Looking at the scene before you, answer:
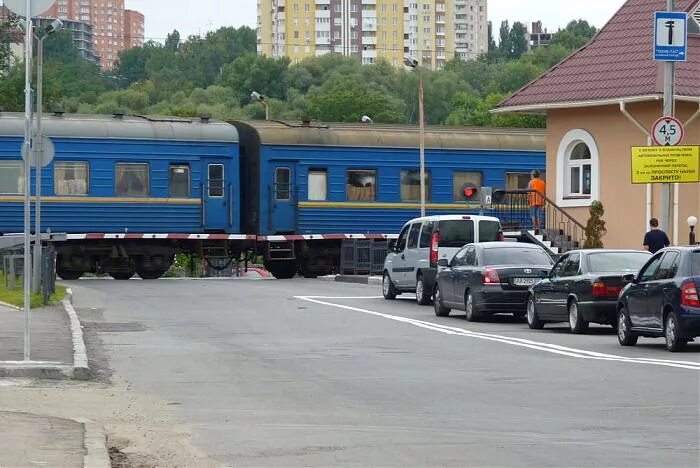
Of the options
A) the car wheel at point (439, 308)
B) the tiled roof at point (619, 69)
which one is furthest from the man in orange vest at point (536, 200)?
the car wheel at point (439, 308)

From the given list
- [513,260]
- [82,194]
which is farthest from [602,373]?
[82,194]

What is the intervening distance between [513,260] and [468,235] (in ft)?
17.7

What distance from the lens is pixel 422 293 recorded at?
33188mm

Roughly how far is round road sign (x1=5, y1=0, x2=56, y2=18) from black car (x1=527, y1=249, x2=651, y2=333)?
34.5 feet

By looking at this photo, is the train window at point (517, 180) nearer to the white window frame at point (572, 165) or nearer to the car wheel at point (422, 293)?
the white window frame at point (572, 165)

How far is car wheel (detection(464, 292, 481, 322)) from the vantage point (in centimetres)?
2759

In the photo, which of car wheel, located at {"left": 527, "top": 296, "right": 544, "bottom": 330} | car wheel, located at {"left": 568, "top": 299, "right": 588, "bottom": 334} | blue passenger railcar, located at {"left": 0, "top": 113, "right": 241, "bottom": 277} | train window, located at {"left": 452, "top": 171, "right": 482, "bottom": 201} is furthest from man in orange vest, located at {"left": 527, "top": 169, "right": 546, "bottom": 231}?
car wheel, located at {"left": 568, "top": 299, "right": 588, "bottom": 334}

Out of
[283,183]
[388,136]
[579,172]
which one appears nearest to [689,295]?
[579,172]

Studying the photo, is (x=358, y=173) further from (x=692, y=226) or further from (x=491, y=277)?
(x=491, y=277)

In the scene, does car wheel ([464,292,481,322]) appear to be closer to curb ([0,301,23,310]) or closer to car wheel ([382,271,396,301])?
car wheel ([382,271,396,301])

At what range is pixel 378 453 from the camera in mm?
11266

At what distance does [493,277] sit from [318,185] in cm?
2019

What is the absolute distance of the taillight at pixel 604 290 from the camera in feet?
78.1

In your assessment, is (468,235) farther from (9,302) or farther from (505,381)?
(505,381)
